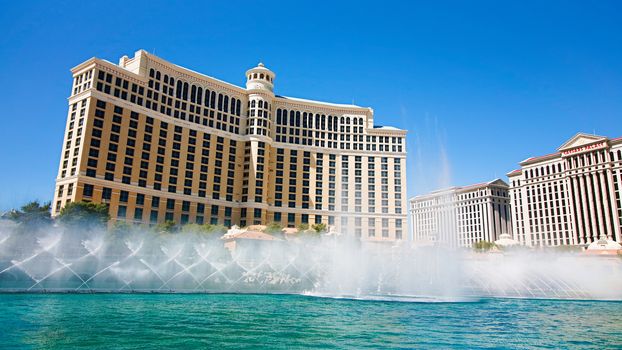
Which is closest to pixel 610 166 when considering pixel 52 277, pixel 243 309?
pixel 243 309

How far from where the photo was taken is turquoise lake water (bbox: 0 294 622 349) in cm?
1591

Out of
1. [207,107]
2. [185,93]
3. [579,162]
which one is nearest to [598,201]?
[579,162]

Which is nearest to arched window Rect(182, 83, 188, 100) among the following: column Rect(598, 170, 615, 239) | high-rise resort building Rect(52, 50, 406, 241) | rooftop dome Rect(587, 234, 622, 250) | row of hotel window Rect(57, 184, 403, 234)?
high-rise resort building Rect(52, 50, 406, 241)

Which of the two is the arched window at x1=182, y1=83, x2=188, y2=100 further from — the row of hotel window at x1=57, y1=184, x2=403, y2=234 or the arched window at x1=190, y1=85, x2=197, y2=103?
the row of hotel window at x1=57, y1=184, x2=403, y2=234

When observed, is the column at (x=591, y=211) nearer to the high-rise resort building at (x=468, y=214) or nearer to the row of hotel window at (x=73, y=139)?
the high-rise resort building at (x=468, y=214)

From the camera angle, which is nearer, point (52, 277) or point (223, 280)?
point (52, 277)

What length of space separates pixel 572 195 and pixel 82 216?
4905 inches

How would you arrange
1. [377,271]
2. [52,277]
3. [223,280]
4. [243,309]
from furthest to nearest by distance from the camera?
[377,271] < [223,280] < [52,277] < [243,309]

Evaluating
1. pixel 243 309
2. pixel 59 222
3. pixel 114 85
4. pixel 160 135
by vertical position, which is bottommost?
pixel 243 309

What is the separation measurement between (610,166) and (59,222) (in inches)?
5063

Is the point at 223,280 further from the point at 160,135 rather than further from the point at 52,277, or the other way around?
the point at 160,135

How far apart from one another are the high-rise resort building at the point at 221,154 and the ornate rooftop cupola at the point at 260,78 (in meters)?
0.27

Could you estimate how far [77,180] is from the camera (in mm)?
80500

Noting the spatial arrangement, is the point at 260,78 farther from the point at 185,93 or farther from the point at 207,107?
the point at 185,93
